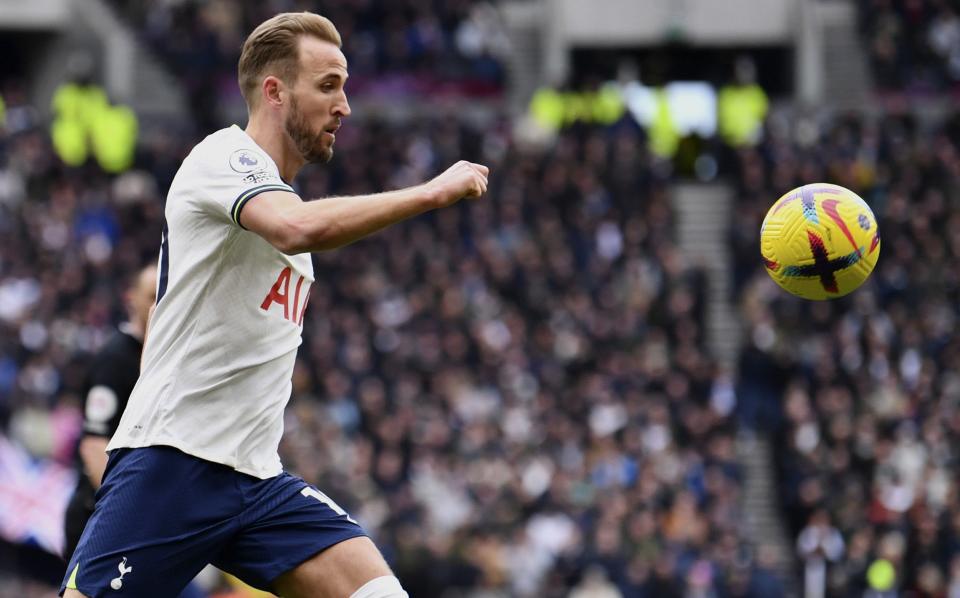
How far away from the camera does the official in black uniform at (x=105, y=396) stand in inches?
271

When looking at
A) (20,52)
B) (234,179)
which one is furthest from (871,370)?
(234,179)

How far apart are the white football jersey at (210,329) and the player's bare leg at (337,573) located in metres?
0.38

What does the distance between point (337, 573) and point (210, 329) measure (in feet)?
2.88

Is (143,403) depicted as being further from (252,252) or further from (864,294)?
(864,294)

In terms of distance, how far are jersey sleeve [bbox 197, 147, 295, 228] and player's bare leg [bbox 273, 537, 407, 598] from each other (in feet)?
3.70

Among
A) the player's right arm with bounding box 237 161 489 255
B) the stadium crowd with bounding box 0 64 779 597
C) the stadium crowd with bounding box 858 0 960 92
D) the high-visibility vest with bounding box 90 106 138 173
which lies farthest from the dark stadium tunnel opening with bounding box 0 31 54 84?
the player's right arm with bounding box 237 161 489 255

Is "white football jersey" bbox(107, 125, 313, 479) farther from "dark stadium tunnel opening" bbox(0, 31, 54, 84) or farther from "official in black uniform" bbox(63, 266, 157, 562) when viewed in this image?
"dark stadium tunnel opening" bbox(0, 31, 54, 84)

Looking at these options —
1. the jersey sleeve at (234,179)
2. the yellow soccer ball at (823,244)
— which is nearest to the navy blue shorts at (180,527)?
the jersey sleeve at (234,179)

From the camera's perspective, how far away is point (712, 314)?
20.9 metres

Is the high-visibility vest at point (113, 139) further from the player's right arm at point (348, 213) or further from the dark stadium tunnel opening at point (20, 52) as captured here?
the player's right arm at point (348, 213)

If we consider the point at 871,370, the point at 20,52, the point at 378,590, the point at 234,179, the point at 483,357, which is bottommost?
the point at 871,370

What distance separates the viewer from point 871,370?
18.8 metres

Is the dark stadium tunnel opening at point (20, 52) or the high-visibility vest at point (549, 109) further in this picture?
the dark stadium tunnel opening at point (20, 52)

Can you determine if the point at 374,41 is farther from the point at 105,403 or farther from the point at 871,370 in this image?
the point at 105,403
